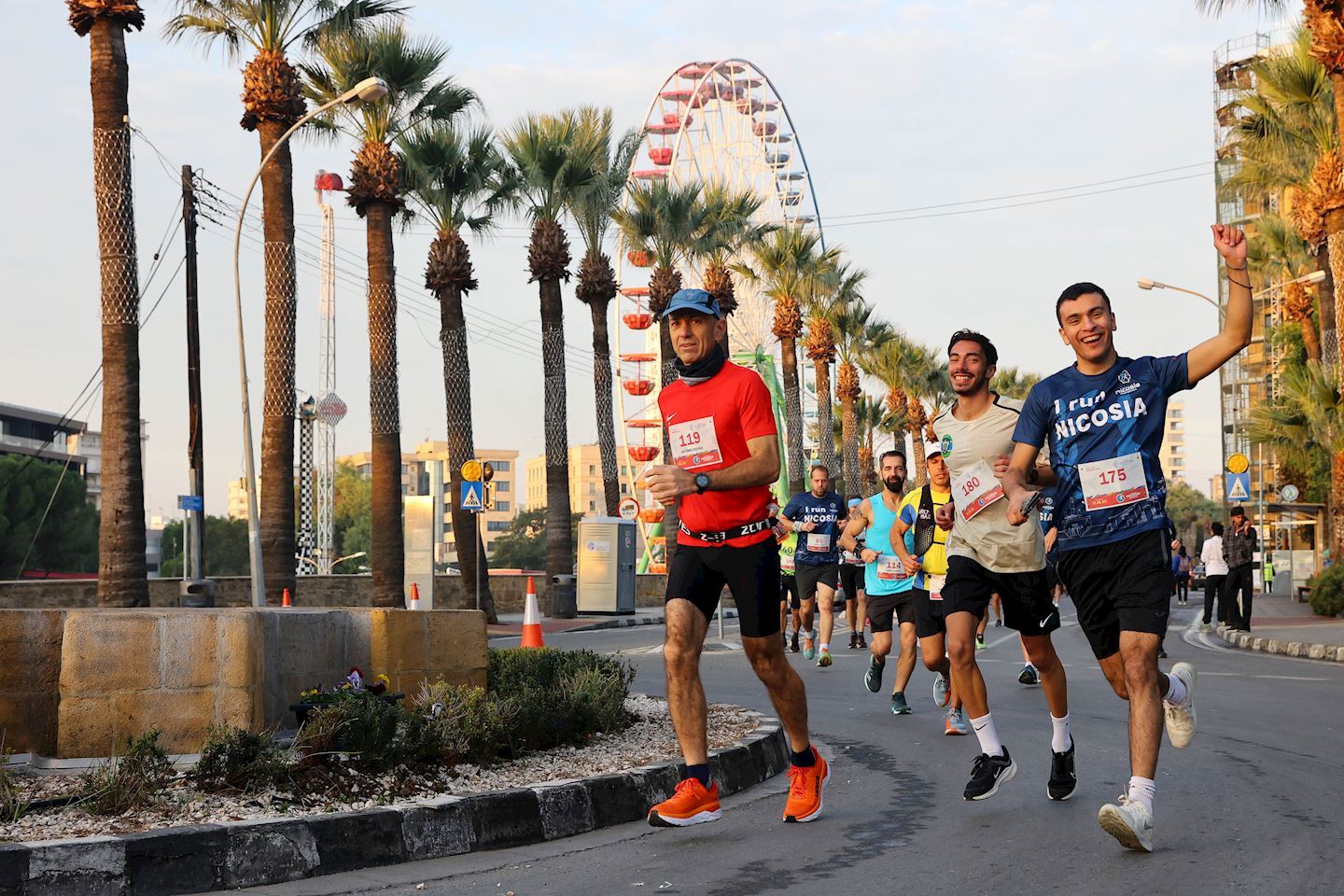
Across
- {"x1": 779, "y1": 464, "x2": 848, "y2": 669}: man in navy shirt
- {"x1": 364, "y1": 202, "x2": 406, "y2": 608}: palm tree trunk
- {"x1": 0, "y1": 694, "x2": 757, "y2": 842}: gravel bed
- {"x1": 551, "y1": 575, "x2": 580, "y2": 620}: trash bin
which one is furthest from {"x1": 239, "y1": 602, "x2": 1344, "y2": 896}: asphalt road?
{"x1": 551, "y1": 575, "x2": 580, "y2": 620}: trash bin

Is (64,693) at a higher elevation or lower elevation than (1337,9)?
lower

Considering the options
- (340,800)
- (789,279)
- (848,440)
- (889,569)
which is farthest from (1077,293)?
(848,440)

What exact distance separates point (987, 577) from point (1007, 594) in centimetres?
12

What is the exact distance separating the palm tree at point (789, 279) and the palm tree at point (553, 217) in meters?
17.2

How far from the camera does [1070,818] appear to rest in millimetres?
6285

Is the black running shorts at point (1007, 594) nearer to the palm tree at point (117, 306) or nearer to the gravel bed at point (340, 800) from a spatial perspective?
the gravel bed at point (340, 800)

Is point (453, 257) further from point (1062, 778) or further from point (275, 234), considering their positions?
point (1062, 778)

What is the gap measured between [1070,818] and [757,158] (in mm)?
65679

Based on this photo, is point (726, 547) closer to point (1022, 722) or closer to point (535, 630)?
point (1022, 722)

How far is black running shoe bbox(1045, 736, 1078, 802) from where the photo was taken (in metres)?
6.80

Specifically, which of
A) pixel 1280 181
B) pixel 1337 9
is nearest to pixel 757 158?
pixel 1280 181

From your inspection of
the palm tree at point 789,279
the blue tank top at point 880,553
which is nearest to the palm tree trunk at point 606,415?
the palm tree at point 789,279

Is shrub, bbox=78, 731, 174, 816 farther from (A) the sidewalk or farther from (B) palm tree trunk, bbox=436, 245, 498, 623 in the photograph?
(B) palm tree trunk, bbox=436, 245, 498, 623

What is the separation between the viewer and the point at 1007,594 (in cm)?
705
